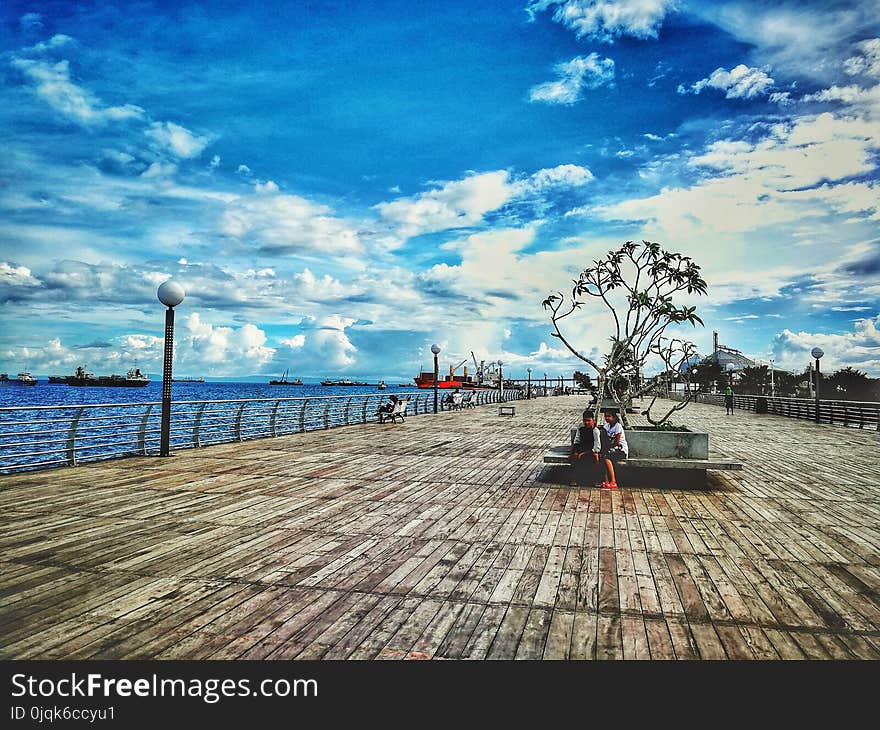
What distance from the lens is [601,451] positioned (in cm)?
810

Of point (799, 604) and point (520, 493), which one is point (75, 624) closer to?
point (799, 604)

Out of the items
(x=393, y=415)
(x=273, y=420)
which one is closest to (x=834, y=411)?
(x=393, y=415)

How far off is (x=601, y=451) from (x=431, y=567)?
14.2 feet

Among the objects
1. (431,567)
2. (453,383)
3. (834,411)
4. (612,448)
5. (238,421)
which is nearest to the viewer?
(431,567)

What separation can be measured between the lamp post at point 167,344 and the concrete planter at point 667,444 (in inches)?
299

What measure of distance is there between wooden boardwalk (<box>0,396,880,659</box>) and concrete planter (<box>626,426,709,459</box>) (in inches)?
12.9

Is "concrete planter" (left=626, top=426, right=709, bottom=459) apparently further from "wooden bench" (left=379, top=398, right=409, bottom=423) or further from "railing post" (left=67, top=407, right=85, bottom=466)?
"wooden bench" (left=379, top=398, right=409, bottom=423)

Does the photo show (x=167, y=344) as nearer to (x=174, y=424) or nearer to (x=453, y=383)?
(x=174, y=424)

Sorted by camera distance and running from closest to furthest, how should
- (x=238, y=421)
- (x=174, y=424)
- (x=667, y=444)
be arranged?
(x=667, y=444), (x=174, y=424), (x=238, y=421)

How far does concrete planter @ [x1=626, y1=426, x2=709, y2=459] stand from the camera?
26.8 feet

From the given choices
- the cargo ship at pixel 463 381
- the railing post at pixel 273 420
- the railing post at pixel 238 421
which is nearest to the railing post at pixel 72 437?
the railing post at pixel 238 421

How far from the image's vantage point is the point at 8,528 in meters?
5.54

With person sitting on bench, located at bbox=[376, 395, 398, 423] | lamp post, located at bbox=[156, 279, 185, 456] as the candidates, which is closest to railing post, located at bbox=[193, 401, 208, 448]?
lamp post, located at bbox=[156, 279, 185, 456]

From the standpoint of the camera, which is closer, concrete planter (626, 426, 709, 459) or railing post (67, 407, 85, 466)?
concrete planter (626, 426, 709, 459)
